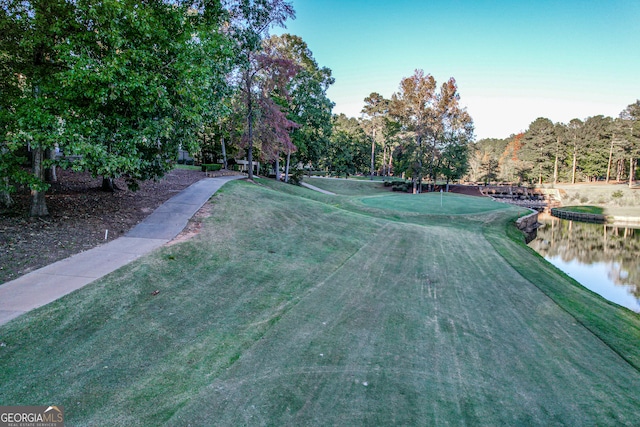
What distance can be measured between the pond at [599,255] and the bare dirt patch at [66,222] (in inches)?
A: 587

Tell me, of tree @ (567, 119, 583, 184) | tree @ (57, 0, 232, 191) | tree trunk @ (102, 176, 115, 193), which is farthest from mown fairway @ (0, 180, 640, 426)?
tree @ (567, 119, 583, 184)

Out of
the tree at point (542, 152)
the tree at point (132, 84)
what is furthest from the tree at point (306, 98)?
the tree at point (542, 152)

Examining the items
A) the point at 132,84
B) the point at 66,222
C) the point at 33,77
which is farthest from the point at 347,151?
the point at 132,84

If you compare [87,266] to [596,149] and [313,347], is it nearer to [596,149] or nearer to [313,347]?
[313,347]

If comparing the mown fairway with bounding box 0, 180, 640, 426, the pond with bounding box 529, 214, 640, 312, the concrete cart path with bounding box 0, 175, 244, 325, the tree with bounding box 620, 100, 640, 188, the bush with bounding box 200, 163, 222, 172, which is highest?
the tree with bounding box 620, 100, 640, 188

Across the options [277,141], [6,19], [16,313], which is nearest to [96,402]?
[16,313]

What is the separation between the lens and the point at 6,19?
7.48 meters

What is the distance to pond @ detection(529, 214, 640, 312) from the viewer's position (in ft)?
39.8

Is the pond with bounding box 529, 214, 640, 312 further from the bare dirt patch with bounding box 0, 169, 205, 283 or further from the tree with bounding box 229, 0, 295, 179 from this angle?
the tree with bounding box 229, 0, 295, 179

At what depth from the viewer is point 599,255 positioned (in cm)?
1792

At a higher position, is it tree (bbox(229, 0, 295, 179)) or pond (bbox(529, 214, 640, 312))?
tree (bbox(229, 0, 295, 179))

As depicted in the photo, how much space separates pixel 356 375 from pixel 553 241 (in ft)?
73.3

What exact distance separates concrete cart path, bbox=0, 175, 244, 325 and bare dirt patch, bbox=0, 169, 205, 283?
0.91ft

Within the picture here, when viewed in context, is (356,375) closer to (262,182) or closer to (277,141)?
(262,182)
